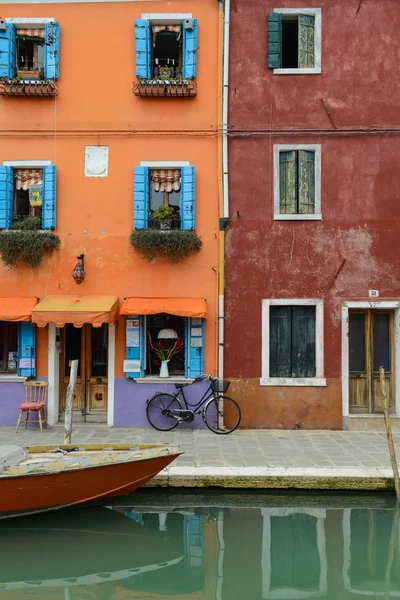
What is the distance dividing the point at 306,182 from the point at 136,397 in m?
5.55

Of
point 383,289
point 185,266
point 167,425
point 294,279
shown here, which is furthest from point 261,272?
point 167,425

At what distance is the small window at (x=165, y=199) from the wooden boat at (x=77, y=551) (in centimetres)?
567

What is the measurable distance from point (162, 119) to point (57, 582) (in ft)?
28.0

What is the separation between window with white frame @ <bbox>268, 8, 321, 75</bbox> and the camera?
10.8 meters

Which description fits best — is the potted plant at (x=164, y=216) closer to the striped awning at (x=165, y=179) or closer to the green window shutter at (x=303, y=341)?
the striped awning at (x=165, y=179)

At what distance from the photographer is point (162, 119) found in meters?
11.0

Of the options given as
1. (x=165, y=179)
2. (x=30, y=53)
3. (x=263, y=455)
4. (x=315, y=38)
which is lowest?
(x=263, y=455)

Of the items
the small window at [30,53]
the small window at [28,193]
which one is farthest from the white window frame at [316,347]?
the small window at [30,53]

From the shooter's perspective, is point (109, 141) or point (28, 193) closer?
point (109, 141)

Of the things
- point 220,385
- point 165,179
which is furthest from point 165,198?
point 220,385

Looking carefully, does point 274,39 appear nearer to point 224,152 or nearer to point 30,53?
point 224,152

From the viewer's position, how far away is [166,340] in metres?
11.0

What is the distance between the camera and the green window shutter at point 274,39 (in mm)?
10781

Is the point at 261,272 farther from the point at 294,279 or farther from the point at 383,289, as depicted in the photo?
the point at 383,289
